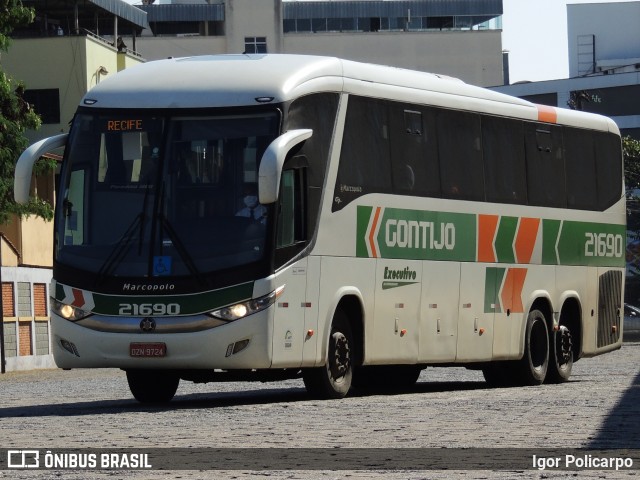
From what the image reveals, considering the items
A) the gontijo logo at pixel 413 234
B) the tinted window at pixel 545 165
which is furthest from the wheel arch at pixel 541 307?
the gontijo logo at pixel 413 234

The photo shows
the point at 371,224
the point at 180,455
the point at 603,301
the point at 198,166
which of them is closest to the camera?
the point at 180,455

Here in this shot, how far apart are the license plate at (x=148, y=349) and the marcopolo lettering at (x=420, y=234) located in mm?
3807

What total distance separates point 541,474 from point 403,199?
10.7 meters

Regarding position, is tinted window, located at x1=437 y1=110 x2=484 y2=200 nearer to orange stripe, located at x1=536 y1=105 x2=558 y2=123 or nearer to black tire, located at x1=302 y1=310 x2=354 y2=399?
orange stripe, located at x1=536 y1=105 x2=558 y2=123

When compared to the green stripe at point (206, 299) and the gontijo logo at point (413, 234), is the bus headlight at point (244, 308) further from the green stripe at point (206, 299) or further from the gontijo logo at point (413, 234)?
the gontijo logo at point (413, 234)

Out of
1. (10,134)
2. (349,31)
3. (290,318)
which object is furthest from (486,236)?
(349,31)

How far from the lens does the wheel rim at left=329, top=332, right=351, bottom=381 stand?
1991 cm

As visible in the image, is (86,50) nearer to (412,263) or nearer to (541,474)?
(412,263)

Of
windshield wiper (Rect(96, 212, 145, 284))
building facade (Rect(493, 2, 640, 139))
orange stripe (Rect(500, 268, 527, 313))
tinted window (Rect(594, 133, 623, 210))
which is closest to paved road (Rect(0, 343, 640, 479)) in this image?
orange stripe (Rect(500, 268, 527, 313))

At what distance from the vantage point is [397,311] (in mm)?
21375

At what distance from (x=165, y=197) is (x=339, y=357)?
280 cm

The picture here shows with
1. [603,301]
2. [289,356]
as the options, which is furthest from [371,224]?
[603,301]

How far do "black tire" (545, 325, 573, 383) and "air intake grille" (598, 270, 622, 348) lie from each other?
1127mm

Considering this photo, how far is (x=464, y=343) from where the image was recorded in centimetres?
2312
